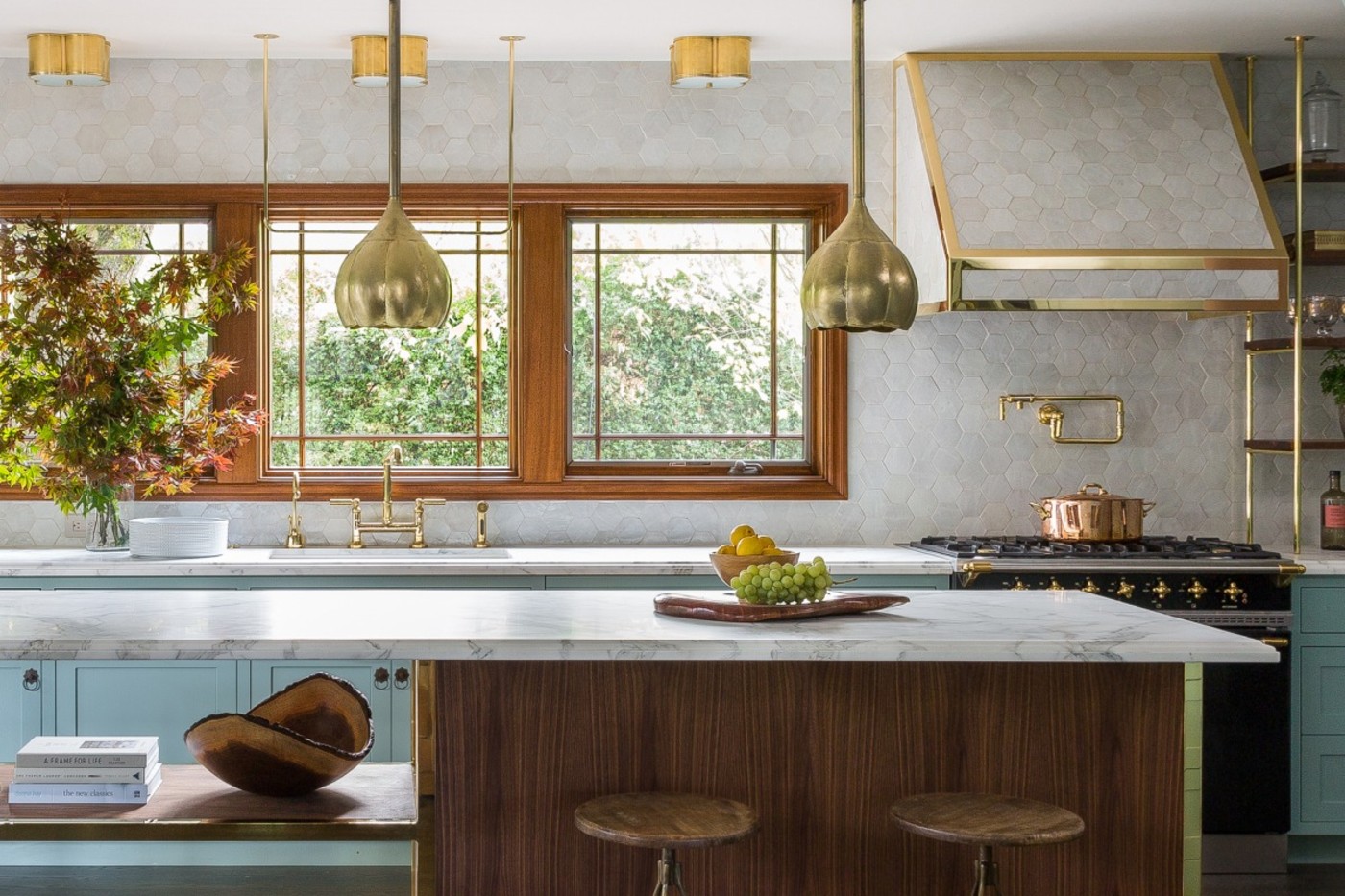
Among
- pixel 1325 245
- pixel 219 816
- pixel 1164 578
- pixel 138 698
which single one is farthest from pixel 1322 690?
pixel 138 698

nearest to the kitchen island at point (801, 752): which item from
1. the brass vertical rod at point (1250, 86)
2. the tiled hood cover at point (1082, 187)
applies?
the tiled hood cover at point (1082, 187)

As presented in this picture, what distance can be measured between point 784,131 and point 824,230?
1.31 feet

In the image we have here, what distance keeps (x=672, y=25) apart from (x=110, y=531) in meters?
2.61

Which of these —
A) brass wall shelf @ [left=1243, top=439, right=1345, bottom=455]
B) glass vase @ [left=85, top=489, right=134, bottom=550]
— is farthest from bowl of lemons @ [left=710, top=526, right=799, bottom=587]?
brass wall shelf @ [left=1243, top=439, right=1345, bottom=455]

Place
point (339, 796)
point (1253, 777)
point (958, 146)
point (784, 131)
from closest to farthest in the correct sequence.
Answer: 1. point (339, 796)
2. point (1253, 777)
3. point (958, 146)
4. point (784, 131)

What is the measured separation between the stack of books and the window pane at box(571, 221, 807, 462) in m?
2.85

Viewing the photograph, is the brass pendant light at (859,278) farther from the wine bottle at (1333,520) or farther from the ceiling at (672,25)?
the wine bottle at (1333,520)

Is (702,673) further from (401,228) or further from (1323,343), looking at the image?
(1323,343)

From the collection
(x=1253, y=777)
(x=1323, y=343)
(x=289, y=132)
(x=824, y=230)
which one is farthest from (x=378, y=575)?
(x=1323, y=343)

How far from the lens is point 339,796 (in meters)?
2.91

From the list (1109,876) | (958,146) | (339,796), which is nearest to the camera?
(339,796)

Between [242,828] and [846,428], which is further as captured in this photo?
[846,428]

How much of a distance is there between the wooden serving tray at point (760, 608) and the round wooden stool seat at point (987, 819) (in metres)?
0.45

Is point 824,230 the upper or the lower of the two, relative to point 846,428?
upper
